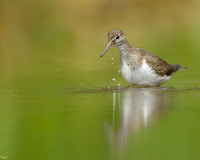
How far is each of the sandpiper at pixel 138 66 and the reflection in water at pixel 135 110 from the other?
1.06 ft

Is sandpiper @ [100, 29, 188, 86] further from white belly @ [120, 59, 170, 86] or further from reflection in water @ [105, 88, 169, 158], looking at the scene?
reflection in water @ [105, 88, 169, 158]

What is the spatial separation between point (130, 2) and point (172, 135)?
22143mm

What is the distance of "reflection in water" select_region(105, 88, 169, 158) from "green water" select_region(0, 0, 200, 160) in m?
0.01

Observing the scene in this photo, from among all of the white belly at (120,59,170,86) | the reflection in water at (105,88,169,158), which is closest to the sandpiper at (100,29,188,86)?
the white belly at (120,59,170,86)

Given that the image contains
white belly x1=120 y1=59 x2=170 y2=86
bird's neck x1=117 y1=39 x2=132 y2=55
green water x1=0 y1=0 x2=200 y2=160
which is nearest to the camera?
green water x1=0 y1=0 x2=200 y2=160

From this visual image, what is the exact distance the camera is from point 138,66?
10828mm

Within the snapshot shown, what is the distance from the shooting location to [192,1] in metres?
28.8

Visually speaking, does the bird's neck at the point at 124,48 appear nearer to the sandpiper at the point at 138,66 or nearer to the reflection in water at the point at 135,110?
the sandpiper at the point at 138,66

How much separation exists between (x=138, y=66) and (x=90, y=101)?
220cm

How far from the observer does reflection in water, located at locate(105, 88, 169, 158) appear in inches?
246

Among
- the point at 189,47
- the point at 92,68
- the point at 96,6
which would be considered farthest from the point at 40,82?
the point at 96,6

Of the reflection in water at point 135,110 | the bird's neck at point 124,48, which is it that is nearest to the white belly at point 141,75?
the reflection in water at point 135,110

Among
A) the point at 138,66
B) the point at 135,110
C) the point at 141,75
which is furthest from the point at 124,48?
the point at 135,110

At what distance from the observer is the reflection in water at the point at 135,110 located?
6.24 metres
